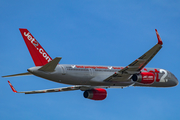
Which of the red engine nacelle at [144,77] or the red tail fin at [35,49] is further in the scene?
the red engine nacelle at [144,77]

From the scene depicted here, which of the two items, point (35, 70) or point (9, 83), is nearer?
point (35, 70)

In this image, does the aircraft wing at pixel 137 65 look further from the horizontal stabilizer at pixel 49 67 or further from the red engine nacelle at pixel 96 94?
the horizontal stabilizer at pixel 49 67

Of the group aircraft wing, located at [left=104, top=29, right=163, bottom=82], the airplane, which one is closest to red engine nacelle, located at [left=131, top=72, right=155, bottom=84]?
→ the airplane

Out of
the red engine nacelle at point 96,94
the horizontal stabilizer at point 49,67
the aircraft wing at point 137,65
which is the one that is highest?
the horizontal stabilizer at point 49,67

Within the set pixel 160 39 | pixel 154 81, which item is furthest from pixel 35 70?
pixel 154 81

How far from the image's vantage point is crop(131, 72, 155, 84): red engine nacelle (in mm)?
38150

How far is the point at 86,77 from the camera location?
37.7 meters

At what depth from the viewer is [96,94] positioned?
1617 inches

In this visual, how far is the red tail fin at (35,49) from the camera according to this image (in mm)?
35656

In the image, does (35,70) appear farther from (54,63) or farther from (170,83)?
(170,83)

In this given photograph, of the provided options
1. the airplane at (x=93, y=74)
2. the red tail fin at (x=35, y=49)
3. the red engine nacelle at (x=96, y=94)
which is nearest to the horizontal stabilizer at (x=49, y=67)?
the airplane at (x=93, y=74)

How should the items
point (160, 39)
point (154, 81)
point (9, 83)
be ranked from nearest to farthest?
point (160, 39)
point (9, 83)
point (154, 81)

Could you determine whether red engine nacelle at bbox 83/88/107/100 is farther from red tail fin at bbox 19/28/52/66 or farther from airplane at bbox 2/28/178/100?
red tail fin at bbox 19/28/52/66

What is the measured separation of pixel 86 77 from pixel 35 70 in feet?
22.6
